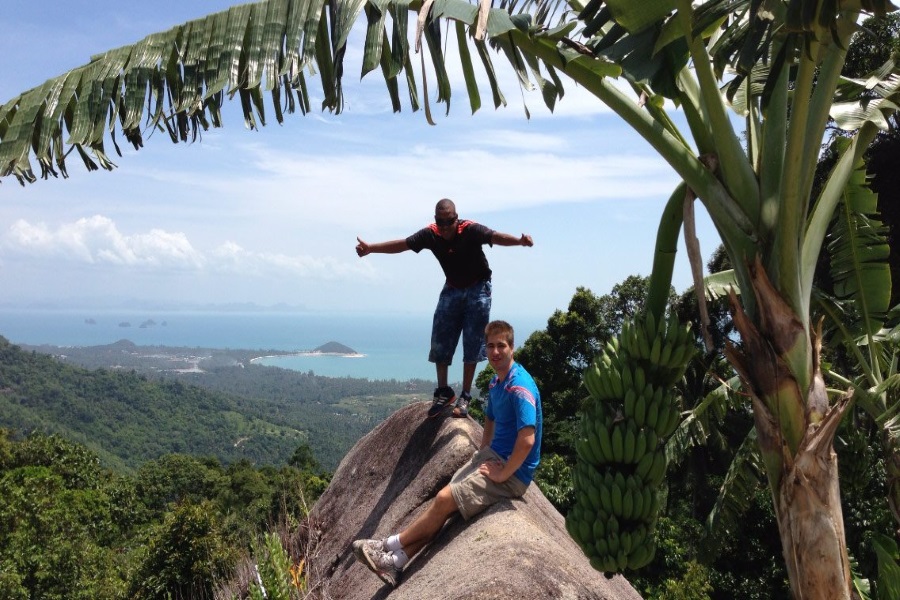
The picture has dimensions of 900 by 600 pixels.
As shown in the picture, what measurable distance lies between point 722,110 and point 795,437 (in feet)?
4.65

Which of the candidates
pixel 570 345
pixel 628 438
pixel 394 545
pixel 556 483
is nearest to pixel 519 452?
pixel 394 545

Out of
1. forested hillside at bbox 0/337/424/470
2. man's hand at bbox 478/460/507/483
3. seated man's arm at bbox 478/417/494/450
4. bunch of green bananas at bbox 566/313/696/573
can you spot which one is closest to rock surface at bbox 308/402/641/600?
man's hand at bbox 478/460/507/483

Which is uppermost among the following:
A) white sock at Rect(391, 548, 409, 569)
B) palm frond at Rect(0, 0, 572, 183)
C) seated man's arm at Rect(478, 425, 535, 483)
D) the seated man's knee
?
palm frond at Rect(0, 0, 572, 183)

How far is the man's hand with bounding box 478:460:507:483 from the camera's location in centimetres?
477

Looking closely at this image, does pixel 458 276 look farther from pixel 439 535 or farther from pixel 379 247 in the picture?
pixel 439 535

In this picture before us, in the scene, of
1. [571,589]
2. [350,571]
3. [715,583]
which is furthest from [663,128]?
[715,583]

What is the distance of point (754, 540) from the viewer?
47.3ft

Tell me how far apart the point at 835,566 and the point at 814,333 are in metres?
1.00

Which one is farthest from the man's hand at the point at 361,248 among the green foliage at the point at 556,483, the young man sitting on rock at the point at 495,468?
the green foliage at the point at 556,483

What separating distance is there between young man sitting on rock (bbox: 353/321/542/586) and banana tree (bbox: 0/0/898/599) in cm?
174

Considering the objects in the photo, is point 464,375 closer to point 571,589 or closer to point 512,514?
point 512,514

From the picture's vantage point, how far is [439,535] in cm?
509

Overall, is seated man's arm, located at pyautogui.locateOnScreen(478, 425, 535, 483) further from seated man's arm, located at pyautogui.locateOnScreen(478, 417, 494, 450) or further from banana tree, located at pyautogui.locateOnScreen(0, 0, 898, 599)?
banana tree, located at pyautogui.locateOnScreen(0, 0, 898, 599)

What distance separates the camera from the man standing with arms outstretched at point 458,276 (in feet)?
19.7
